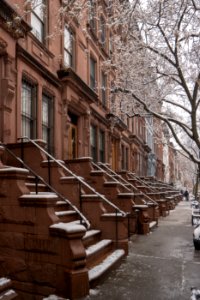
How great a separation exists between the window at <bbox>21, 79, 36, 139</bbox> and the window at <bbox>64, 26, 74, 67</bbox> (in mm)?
3428

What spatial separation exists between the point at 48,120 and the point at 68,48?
3.81m

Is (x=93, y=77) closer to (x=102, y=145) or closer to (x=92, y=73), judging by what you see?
(x=92, y=73)

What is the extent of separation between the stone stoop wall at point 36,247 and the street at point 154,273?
1.97 ft

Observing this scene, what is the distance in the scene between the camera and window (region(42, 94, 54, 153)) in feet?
40.9

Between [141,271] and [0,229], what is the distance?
3221 millimetres

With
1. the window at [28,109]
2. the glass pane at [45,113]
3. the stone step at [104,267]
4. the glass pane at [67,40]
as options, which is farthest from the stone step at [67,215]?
the glass pane at [67,40]

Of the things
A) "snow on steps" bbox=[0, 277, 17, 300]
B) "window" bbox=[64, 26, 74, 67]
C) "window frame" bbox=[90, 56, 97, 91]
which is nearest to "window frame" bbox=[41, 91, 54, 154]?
"window" bbox=[64, 26, 74, 67]

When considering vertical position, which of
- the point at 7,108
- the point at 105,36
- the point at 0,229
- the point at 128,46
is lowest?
the point at 0,229

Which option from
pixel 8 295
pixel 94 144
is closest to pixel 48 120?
pixel 94 144

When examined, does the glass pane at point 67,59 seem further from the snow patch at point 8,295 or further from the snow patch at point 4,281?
the snow patch at point 8,295

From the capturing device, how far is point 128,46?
16.8m

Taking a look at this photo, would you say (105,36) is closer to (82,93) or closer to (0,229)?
(82,93)

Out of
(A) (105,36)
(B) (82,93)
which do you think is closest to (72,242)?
(B) (82,93)

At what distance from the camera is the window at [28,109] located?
11.0 metres
